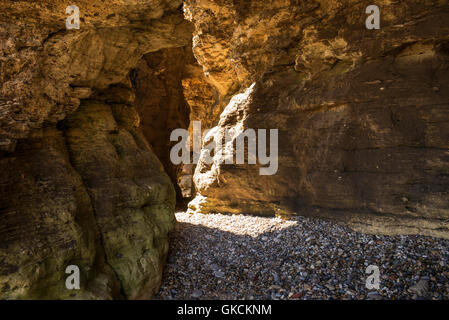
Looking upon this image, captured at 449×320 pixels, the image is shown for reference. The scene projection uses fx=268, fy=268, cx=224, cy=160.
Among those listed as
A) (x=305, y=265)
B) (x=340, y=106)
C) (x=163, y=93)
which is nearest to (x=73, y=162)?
(x=305, y=265)

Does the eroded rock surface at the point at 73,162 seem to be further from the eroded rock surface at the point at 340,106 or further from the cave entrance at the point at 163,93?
the cave entrance at the point at 163,93

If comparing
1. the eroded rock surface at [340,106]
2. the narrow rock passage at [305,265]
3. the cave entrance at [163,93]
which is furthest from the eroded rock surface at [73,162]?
the cave entrance at [163,93]

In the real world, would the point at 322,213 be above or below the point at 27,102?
below

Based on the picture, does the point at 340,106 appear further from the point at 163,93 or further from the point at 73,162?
the point at 163,93

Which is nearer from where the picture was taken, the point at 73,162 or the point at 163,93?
the point at 73,162

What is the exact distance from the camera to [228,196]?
314 inches

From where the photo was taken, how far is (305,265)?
464 cm

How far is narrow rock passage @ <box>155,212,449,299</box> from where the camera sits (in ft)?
12.8

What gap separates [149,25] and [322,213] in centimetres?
557

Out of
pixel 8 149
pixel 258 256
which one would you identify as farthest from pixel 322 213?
pixel 8 149

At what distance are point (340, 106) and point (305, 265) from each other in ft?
11.4

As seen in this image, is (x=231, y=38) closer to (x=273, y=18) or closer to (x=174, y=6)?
(x=273, y=18)

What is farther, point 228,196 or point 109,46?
point 228,196

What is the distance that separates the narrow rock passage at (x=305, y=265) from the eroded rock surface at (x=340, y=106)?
57cm
